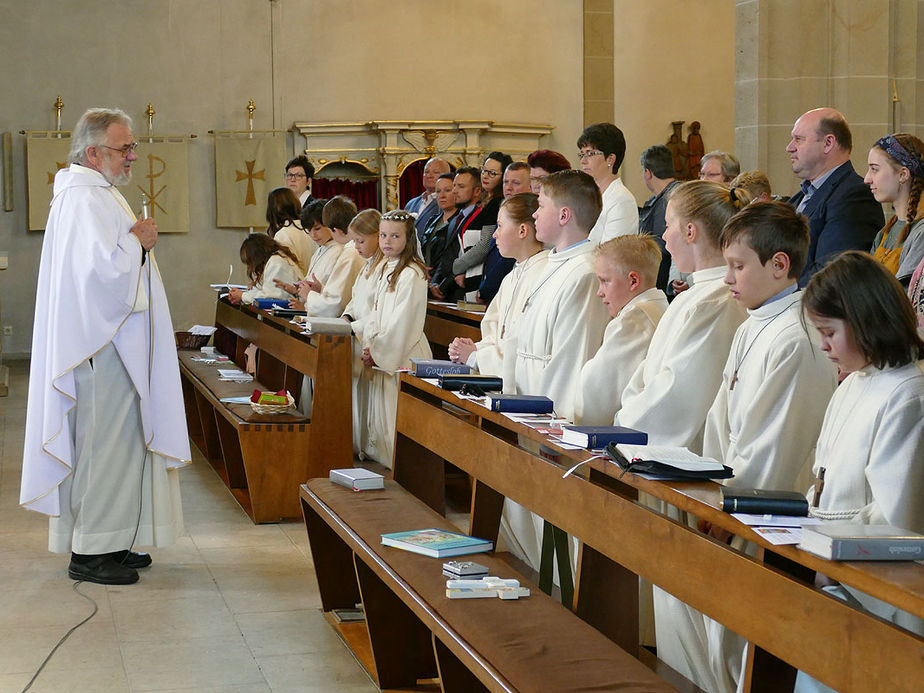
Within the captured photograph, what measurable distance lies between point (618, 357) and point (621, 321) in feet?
0.43

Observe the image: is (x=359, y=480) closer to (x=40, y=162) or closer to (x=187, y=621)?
(x=187, y=621)

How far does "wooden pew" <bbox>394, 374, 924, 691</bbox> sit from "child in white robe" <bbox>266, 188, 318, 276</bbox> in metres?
5.32

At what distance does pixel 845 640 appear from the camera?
2.12m

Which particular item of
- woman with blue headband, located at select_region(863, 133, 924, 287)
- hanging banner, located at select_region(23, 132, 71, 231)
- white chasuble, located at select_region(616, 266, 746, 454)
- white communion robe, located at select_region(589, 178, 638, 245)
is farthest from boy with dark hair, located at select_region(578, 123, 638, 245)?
hanging banner, located at select_region(23, 132, 71, 231)

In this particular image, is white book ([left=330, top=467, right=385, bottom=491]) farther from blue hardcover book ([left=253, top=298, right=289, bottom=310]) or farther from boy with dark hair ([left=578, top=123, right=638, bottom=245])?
blue hardcover book ([left=253, top=298, right=289, bottom=310])

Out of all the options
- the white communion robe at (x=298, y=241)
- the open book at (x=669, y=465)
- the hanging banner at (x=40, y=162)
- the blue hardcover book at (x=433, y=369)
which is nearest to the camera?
the open book at (x=669, y=465)

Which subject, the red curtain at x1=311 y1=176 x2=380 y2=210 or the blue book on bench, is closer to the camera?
the blue book on bench

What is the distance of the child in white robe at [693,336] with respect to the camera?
3.74 metres

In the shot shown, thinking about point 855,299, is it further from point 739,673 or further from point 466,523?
point 466,523

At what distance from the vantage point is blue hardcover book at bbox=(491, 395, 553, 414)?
3.85 metres

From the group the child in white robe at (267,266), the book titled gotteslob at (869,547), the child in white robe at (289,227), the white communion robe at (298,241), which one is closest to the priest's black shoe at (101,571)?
the book titled gotteslob at (869,547)

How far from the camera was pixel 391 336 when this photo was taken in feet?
23.4

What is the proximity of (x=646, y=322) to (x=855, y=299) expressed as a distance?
4.94 feet

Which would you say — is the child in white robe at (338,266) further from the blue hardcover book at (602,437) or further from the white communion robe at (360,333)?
the blue hardcover book at (602,437)
